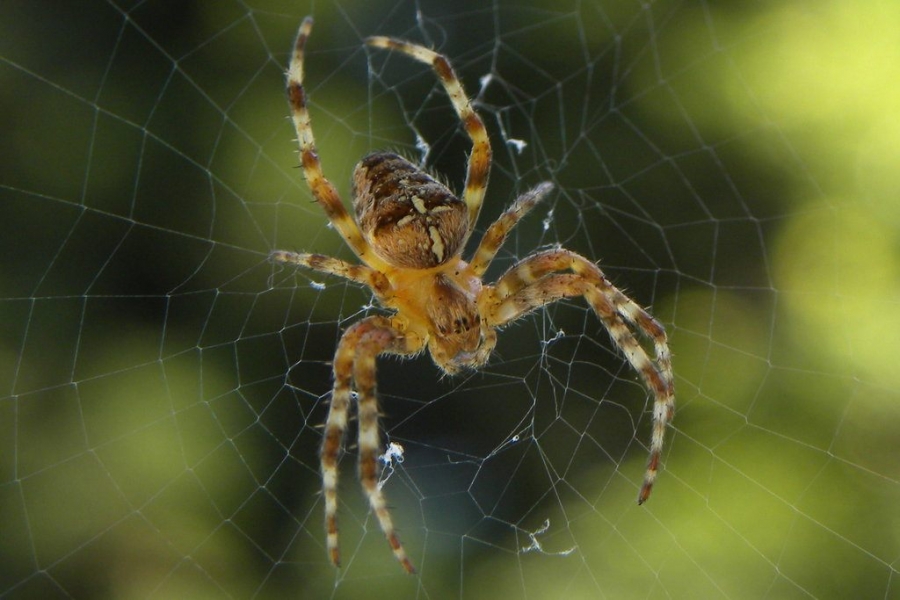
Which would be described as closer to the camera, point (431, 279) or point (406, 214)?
point (406, 214)

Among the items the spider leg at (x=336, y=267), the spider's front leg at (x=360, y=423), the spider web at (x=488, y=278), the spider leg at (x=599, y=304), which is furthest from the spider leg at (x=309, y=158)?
the spider web at (x=488, y=278)

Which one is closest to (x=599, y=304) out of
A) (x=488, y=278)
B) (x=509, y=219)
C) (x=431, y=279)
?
(x=509, y=219)

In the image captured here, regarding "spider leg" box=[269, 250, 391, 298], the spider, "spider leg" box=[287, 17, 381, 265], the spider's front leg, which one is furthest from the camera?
"spider leg" box=[287, 17, 381, 265]

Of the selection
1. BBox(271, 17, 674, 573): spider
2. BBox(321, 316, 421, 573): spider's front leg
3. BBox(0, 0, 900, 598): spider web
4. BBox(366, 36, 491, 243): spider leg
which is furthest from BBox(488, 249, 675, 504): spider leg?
BBox(0, 0, 900, 598): spider web

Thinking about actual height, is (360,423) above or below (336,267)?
below

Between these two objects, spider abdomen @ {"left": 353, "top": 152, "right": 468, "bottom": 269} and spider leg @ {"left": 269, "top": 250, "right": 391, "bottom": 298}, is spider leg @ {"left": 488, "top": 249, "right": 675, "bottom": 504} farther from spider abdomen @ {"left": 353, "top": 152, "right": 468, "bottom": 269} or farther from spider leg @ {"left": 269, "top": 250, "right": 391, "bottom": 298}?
spider leg @ {"left": 269, "top": 250, "right": 391, "bottom": 298}

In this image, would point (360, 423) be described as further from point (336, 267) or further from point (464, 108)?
point (464, 108)

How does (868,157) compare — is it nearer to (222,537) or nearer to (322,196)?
(322,196)

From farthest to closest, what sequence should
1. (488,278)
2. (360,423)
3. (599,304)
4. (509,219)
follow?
(488,278)
(509,219)
(599,304)
(360,423)
